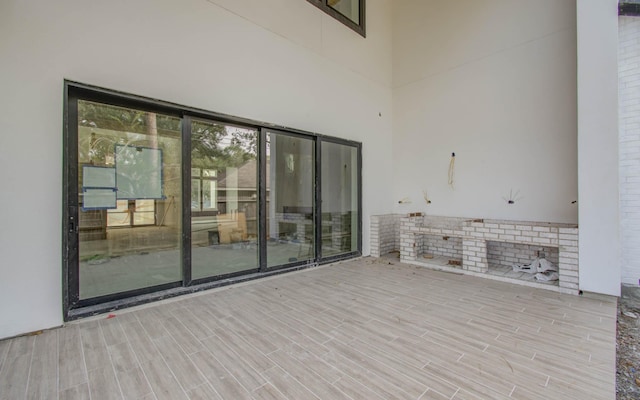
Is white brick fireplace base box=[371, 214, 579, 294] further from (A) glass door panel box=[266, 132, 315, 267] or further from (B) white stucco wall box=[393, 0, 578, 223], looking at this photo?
(A) glass door panel box=[266, 132, 315, 267]

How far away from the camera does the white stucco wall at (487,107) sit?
178 inches

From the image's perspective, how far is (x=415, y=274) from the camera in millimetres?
4762

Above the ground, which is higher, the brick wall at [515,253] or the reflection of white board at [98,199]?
the reflection of white board at [98,199]

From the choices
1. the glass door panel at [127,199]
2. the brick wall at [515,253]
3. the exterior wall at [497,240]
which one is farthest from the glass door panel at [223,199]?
the brick wall at [515,253]

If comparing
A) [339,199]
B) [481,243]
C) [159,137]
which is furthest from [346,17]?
[481,243]

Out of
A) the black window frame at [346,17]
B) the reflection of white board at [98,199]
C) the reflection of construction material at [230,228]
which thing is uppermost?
the black window frame at [346,17]

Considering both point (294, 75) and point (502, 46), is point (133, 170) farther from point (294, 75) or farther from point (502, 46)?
point (502, 46)

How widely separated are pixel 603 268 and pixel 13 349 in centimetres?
627

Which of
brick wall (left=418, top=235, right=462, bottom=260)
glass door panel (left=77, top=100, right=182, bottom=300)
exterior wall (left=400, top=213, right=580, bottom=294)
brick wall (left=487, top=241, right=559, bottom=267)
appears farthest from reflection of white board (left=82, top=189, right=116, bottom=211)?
brick wall (left=487, top=241, right=559, bottom=267)

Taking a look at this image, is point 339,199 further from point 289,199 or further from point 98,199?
point 98,199

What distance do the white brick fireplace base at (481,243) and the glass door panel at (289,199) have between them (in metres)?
1.69

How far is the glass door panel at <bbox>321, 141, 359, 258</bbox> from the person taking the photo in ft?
17.9

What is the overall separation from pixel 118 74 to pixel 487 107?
5683mm

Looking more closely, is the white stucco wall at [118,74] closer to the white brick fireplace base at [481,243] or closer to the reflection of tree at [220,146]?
the reflection of tree at [220,146]
